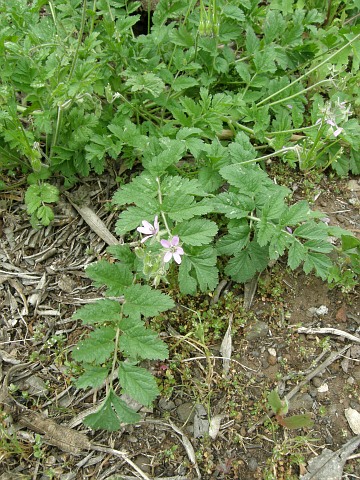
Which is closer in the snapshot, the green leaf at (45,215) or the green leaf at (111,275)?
the green leaf at (111,275)

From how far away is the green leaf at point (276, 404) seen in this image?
2.44 meters

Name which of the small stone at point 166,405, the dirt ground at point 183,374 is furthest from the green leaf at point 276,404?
the small stone at point 166,405

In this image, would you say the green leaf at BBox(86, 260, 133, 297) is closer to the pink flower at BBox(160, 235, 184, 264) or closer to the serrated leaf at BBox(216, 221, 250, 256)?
the pink flower at BBox(160, 235, 184, 264)

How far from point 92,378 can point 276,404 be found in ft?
3.28

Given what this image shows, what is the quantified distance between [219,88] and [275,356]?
2.15 meters

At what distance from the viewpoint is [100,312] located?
2.34 m

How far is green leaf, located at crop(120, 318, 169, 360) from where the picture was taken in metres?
2.21

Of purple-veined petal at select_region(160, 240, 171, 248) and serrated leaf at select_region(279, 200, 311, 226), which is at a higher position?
purple-veined petal at select_region(160, 240, 171, 248)

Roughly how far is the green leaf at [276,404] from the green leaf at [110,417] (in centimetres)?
73

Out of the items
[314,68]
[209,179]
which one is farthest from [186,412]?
[314,68]

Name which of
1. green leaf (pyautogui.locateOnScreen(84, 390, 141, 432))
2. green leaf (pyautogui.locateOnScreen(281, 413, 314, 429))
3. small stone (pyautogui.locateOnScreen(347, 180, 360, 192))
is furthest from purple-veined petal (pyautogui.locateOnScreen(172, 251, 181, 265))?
small stone (pyautogui.locateOnScreen(347, 180, 360, 192))

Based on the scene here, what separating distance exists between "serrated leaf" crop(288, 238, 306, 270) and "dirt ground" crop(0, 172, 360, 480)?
1.06 ft

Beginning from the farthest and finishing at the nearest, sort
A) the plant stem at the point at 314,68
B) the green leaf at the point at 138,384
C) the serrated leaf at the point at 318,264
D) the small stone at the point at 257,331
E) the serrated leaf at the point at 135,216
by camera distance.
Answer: the plant stem at the point at 314,68 < the small stone at the point at 257,331 < the serrated leaf at the point at 318,264 < the serrated leaf at the point at 135,216 < the green leaf at the point at 138,384

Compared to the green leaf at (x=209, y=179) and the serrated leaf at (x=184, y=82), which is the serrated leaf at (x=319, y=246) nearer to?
the green leaf at (x=209, y=179)
